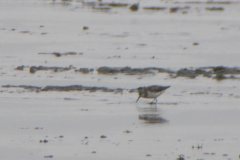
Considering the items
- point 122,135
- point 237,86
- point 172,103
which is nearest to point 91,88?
point 172,103

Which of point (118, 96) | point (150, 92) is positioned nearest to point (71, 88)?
point (118, 96)

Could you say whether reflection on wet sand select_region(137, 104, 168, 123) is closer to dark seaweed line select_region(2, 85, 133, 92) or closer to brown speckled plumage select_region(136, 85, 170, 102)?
brown speckled plumage select_region(136, 85, 170, 102)

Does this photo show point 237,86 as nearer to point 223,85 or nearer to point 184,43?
point 223,85

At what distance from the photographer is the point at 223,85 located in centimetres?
1399

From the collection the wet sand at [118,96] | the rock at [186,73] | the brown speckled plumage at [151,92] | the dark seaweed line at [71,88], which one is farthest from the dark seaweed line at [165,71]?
the brown speckled plumage at [151,92]

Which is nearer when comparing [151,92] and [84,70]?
[151,92]

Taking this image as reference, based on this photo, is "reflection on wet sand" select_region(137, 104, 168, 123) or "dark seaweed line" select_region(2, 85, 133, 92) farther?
"dark seaweed line" select_region(2, 85, 133, 92)

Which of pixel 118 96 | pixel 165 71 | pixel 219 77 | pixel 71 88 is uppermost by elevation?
pixel 165 71

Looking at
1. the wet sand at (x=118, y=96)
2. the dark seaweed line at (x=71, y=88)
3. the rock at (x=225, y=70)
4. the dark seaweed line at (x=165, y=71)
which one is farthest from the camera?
the rock at (x=225, y=70)

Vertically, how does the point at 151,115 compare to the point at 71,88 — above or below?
below

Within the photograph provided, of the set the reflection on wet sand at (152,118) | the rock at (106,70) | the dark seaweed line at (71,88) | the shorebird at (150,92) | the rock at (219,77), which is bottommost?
the reflection on wet sand at (152,118)

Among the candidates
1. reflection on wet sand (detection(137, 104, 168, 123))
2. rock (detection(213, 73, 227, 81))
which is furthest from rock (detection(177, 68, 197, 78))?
reflection on wet sand (detection(137, 104, 168, 123))

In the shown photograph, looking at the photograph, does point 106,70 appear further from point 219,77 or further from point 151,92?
point 151,92

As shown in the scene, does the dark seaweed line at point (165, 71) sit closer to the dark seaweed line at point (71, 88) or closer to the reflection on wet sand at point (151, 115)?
the dark seaweed line at point (71, 88)
